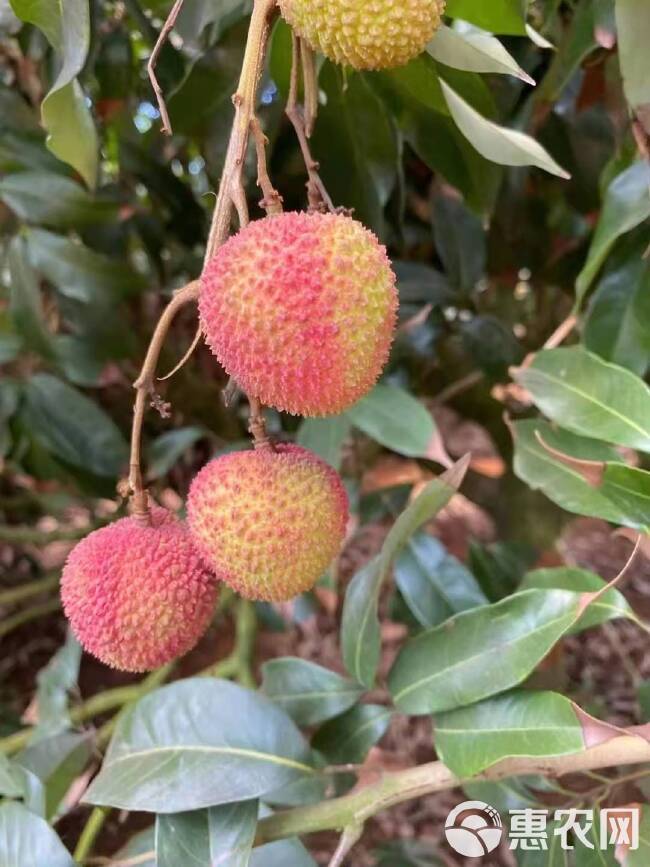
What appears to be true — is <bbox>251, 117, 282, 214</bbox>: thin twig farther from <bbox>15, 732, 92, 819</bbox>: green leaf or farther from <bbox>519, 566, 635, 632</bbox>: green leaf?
<bbox>15, 732, 92, 819</bbox>: green leaf

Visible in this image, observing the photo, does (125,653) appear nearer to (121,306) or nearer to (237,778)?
(237,778)

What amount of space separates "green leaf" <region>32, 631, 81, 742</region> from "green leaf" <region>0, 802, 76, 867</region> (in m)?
0.23

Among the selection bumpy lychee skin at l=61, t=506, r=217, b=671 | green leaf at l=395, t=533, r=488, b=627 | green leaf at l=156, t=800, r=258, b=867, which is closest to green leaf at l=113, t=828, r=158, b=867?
green leaf at l=156, t=800, r=258, b=867

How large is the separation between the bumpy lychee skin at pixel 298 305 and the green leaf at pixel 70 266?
45cm

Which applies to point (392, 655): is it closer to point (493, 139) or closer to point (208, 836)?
point (208, 836)

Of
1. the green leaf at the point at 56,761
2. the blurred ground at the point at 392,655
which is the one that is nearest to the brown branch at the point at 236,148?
the green leaf at the point at 56,761

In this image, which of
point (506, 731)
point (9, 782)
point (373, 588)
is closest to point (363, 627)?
point (373, 588)

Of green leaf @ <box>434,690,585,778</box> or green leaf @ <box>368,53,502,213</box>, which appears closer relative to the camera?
green leaf @ <box>434,690,585,778</box>

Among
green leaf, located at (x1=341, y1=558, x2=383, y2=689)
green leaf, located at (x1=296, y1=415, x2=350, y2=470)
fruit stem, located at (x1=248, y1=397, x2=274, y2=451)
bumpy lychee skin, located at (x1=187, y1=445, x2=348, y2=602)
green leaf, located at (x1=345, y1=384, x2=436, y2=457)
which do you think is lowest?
green leaf, located at (x1=341, y1=558, x2=383, y2=689)

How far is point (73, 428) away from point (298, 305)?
56 centimetres

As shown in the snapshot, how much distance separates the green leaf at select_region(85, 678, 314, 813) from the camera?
51 cm

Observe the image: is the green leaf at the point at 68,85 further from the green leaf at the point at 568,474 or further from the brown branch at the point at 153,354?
the green leaf at the point at 568,474

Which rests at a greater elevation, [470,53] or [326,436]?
[470,53]

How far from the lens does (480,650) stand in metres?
0.53
